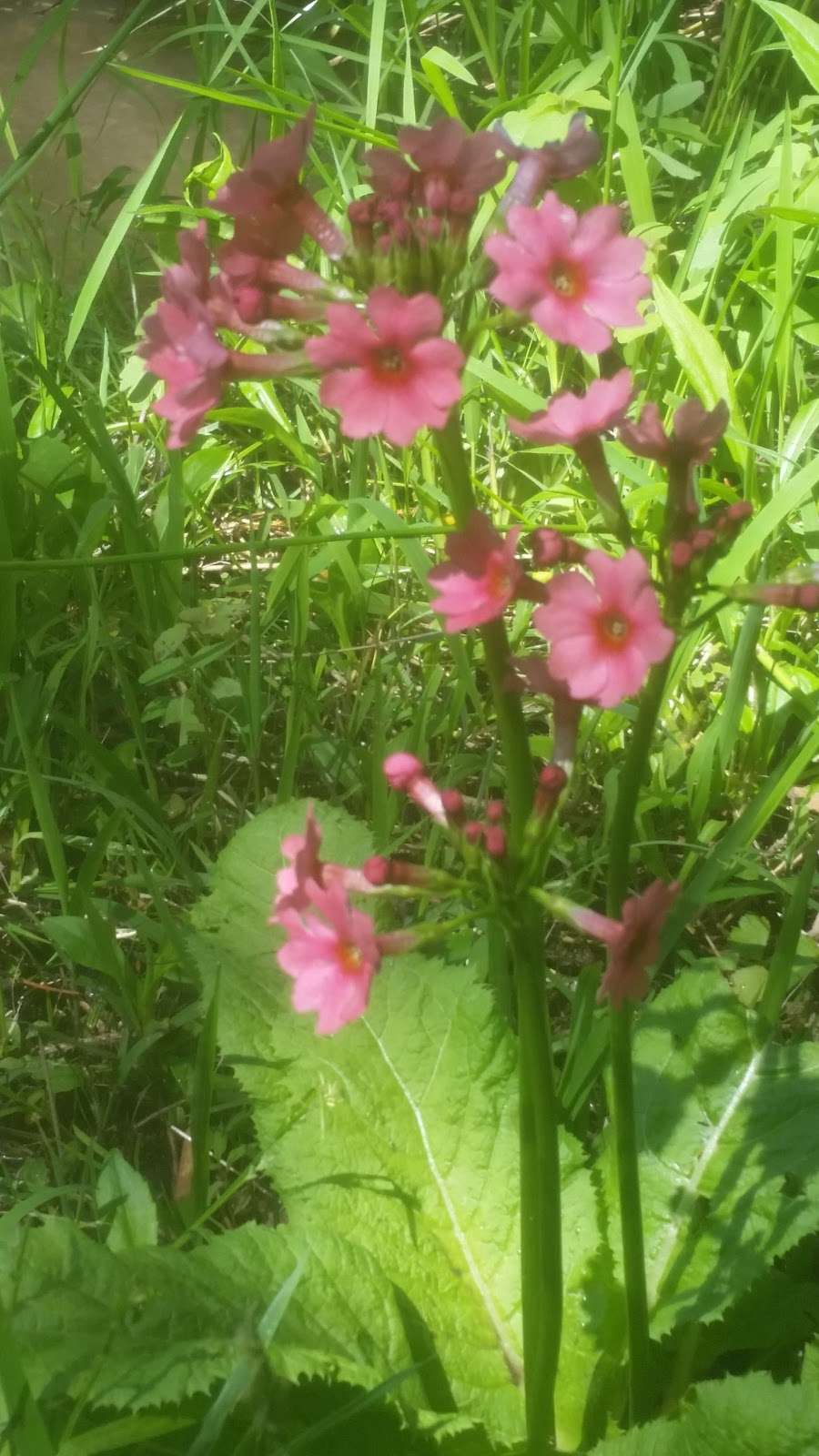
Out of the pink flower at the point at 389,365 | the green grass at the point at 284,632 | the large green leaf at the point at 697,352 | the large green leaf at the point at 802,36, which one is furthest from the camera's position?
the large green leaf at the point at 802,36

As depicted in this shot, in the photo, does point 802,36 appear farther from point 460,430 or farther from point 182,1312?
point 182,1312

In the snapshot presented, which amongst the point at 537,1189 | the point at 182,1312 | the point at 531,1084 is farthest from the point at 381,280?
the point at 182,1312

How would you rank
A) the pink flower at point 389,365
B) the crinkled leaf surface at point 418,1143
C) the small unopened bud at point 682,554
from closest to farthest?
the pink flower at point 389,365 → the small unopened bud at point 682,554 → the crinkled leaf surface at point 418,1143

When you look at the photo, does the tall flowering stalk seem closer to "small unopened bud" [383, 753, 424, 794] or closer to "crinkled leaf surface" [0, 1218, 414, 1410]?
"small unopened bud" [383, 753, 424, 794]

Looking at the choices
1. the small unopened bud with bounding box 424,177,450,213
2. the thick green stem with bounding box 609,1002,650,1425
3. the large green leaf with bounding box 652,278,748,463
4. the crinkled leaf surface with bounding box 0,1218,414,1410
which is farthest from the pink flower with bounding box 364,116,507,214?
the large green leaf with bounding box 652,278,748,463

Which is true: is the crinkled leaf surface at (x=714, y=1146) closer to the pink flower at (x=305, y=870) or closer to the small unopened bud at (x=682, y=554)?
the pink flower at (x=305, y=870)

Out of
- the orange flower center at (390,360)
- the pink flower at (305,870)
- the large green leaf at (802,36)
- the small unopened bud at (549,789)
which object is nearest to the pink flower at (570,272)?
the orange flower center at (390,360)

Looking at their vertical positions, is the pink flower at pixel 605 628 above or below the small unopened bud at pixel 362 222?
below
